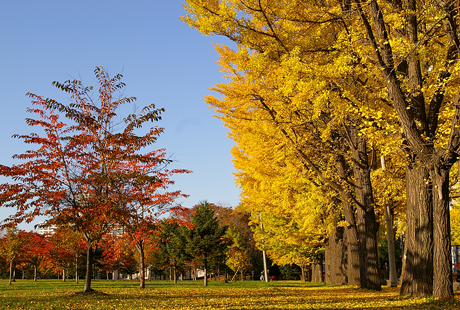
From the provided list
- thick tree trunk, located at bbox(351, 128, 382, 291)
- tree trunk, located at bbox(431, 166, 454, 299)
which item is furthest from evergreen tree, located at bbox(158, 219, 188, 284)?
tree trunk, located at bbox(431, 166, 454, 299)

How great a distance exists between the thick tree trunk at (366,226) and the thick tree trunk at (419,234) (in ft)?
10.8

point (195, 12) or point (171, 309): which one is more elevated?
point (195, 12)

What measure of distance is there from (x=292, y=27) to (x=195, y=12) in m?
2.18

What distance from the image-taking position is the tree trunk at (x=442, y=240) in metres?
8.05

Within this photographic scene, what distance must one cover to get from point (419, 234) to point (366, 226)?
4015 millimetres

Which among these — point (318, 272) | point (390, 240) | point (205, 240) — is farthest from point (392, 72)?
point (318, 272)

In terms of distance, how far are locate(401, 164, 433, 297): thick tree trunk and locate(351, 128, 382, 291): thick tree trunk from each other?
3.30 metres

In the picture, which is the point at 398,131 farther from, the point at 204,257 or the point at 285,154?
the point at 204,257

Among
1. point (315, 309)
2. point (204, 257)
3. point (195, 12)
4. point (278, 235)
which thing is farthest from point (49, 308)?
point (204, 257)

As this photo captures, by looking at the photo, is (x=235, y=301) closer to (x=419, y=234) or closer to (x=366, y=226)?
(x=419, y=234)

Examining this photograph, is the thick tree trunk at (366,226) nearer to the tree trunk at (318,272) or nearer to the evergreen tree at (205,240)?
the evergreen tree at (205,240)

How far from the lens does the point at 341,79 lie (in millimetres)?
9219

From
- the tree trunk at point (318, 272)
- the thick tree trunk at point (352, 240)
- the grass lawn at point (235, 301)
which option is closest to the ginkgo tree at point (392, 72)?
the grass lawn at point (235, 301)

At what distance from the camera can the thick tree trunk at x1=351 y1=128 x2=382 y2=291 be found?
41.8 ft
